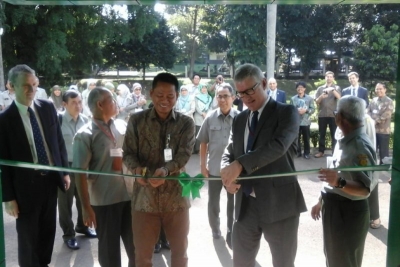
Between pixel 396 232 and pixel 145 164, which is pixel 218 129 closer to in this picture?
pixel 145 164

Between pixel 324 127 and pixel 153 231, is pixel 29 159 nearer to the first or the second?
pixel 153 231

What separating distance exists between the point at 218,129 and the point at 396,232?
10.7ft

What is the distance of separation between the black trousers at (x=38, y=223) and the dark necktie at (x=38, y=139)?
5.1 inches

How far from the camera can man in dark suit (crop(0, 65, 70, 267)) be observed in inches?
125

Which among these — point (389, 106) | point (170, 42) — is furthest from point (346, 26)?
point (389, 106)

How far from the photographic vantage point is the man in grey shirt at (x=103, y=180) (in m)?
3.11

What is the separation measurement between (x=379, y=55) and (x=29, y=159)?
797 inches

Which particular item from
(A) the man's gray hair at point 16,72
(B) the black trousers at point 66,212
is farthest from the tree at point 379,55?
(A) the man's gray hair at point 16,72

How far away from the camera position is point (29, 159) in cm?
324

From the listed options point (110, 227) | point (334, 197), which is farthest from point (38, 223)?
point (334, 197)

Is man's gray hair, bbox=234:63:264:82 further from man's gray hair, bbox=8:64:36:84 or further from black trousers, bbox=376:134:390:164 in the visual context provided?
black trousers, bbox=376:134:390:164

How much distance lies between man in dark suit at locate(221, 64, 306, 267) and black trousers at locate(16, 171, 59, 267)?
5.27ft

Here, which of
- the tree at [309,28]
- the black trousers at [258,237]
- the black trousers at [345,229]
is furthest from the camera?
the tree at [309,28]

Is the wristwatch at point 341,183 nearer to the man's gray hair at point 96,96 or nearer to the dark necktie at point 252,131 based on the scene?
the dark necktie at point 252,131
